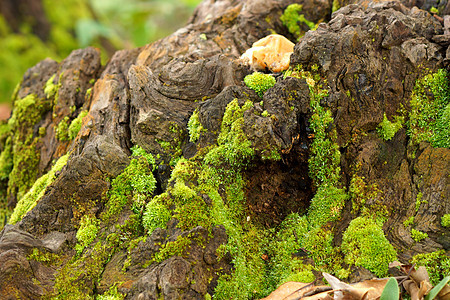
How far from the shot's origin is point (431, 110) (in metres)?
4.44

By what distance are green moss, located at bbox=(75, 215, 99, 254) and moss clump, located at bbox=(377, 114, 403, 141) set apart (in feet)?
11.1

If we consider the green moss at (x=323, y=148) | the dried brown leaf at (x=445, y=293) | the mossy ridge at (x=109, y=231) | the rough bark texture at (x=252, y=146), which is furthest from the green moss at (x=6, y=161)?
the dried brown leaf at (x=445, y=293)

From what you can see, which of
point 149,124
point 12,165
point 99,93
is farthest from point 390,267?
point 12,165

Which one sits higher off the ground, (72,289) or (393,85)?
(393,85)

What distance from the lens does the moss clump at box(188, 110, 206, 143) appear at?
14.2 feet

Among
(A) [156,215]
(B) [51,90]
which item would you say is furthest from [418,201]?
(B) [51,90]

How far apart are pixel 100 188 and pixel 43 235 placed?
2.48ft

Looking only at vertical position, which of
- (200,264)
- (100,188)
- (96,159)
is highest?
(96,159)

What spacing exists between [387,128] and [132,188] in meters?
3.01

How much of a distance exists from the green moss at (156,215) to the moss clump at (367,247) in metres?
1.84

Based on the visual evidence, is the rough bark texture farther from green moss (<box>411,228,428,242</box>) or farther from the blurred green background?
the blurred green background

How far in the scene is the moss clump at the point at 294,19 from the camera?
6.27 meters

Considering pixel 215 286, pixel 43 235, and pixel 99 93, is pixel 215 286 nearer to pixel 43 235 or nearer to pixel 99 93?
pixel 43 235

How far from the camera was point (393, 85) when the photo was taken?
4453mm
